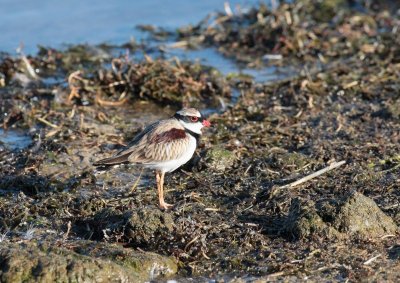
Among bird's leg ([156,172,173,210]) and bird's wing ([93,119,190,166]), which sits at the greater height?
bird's wing ([93,119,190,166])

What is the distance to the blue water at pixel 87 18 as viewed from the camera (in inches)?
522

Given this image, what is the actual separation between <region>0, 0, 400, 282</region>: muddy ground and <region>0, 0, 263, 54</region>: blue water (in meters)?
0.69

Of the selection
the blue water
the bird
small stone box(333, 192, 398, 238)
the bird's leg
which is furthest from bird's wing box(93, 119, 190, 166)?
the blue water

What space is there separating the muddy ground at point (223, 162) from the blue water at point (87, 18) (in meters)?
0.69

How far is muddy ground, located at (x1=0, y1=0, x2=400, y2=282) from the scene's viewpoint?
6086 millimetres

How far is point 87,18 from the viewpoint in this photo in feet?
46.8

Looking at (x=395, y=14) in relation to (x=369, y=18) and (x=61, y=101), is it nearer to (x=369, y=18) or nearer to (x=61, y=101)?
(x=369, y=18)

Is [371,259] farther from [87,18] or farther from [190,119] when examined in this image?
[87,18]

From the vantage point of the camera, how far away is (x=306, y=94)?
10.3m

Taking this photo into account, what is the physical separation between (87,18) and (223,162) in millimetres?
6929

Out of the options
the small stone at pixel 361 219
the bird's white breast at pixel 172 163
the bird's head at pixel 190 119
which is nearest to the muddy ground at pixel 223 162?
the small stone at pixel 361 219

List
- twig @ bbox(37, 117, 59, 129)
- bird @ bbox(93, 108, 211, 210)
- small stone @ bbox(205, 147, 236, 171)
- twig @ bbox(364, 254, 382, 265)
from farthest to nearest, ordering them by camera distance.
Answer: twig @ bbox(37, 117, 59, 129), small stone @ bbox(205, 147, 236, 171), bird @ bbox(93, 108, 211, 210), twig @ bbox(364, 254, 382, 265)

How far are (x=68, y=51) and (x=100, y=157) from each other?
442cm

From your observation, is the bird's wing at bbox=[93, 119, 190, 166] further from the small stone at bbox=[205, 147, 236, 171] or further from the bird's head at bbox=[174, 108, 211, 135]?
the small stone at bbox=[205, 147, 236, 171]
